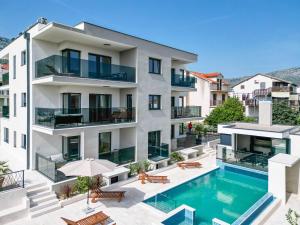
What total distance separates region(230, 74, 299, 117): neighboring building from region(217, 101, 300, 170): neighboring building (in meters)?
28.6

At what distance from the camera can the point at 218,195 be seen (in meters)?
15.8

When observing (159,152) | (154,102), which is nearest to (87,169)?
(159,152)

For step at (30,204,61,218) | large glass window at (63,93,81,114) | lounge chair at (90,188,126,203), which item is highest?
large glass window at (63,93,81,114)

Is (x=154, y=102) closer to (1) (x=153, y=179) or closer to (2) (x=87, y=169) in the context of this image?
(1) (x=153, y=179)

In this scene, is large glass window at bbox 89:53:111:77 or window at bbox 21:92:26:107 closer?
large glass window at bbox 89:53:111:77

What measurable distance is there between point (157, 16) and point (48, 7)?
966 centimetres

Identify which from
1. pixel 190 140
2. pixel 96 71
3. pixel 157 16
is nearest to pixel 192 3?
pixel 157 16

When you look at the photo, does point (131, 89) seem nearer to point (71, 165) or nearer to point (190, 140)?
point (71, 165)

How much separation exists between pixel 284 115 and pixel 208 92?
14635 millimetres

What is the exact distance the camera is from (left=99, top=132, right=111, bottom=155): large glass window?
19312 mm

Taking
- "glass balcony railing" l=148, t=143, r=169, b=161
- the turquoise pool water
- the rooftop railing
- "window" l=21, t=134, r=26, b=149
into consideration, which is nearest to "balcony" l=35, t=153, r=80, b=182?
the rooftop railing

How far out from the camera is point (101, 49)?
62.4ft

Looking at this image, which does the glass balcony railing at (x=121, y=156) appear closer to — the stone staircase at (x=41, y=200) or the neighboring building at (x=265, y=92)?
the stone staircase at (x=41, y=200)

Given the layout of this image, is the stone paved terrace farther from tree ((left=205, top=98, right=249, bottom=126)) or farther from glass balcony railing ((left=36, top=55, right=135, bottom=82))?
tree ((left=205, top=98, right=249, bottom=126))
